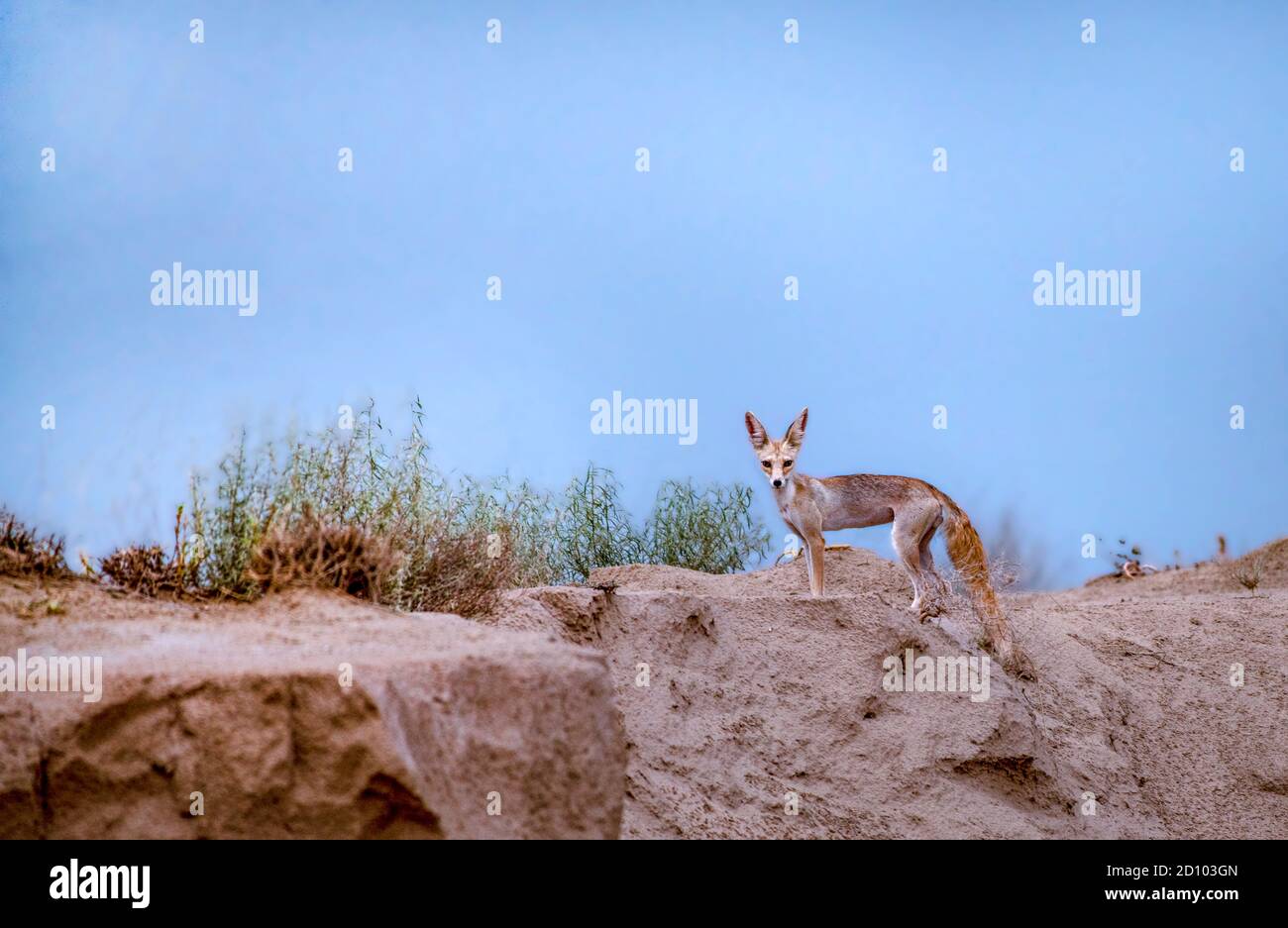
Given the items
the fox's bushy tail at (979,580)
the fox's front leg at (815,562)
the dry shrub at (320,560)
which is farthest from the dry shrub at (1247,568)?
the dry shrub at (320,560)

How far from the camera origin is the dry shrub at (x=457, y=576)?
7.36 m

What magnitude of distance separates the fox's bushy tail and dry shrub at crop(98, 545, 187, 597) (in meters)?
6.28

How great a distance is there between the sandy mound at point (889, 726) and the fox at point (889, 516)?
0.30m

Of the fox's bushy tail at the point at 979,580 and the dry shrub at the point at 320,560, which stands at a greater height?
the dry shrub at the point at 320,560

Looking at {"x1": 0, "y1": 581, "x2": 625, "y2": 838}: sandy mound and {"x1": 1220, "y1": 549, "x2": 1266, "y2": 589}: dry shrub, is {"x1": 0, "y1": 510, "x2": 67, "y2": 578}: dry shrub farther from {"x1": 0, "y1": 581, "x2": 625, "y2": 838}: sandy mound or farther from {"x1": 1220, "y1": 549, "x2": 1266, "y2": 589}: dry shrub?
{"x1": 1220, "y1": 549, "x2": 1266, "y2": 589}: dry shrub

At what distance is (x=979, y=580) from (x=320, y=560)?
6.00 m

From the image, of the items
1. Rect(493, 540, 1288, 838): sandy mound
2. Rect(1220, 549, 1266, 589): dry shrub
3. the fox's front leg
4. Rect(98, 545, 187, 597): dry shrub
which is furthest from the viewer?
Rect(1220, 549, 1266, 589): dry shrub

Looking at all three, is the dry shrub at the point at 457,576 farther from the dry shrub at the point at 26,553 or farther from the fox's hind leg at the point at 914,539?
the fox's hind leg at the point at 914,539

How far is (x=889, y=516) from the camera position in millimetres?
10883

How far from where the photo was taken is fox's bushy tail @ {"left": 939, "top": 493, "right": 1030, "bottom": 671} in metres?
10.0

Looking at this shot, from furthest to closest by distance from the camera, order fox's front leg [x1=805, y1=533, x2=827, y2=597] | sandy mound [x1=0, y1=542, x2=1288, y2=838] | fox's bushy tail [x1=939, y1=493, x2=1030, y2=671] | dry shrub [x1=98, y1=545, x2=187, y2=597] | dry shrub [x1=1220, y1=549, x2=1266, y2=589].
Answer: dry shrub [x1=1220, y1=549, x2=1266, y2=589] → fox's front leg [x1=805, y1=533, x2=827, y2=597] → fox's bushy tail [x1=939, y1=493, x2=1030, y2=671] → dry shrub [x1=98, y1=545, x2=187, y2=597] → sandy mound [x1=0, y1=542, x2=1288, y2=838]

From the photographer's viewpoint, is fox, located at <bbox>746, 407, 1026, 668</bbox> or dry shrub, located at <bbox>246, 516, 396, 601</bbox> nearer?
dry shrub, located at <bbox>246, 516, 396, 601</bbox>

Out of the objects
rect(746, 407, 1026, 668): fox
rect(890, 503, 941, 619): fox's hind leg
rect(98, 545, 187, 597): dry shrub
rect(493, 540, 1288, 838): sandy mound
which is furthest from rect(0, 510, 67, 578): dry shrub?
rect(890, 503, 941, 619): fox's hind leg

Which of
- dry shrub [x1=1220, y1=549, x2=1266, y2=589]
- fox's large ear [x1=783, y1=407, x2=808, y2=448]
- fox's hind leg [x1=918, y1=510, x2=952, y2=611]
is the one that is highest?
fox's large ear [x1=783, y1=407, x2=808, y2=448]
